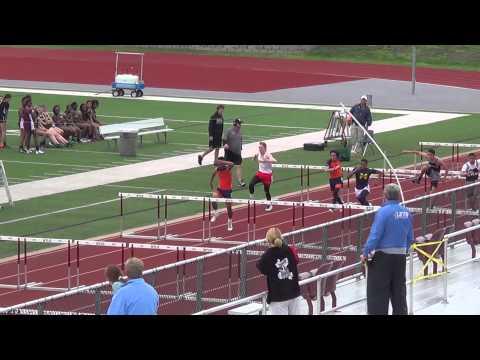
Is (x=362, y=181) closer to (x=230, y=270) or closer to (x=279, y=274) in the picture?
(x=230, y=270)

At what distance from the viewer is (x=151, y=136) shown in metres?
38.0

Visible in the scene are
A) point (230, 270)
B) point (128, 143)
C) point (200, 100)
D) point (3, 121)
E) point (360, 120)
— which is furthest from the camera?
point (200, 100)

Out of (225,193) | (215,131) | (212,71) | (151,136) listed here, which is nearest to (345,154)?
(215,131)

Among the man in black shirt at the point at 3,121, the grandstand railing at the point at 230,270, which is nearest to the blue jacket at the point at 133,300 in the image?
the grandstand railing at the point at 230,270

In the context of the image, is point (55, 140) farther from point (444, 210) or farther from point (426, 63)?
point (426, 63)

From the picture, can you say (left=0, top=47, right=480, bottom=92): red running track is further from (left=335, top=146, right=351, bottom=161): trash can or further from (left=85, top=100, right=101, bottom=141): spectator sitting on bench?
(left=335, top=146, right=351, bottom=161): trash can

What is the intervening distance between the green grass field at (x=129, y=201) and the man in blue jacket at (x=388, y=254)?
31.5 feet

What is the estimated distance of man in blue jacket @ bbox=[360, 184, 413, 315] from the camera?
1206cm

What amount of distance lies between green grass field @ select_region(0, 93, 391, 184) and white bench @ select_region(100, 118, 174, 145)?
320 mm

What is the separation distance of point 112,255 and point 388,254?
30.0ft

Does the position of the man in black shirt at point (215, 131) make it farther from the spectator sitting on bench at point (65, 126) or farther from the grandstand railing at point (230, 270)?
the grandstand railing at point (230, 270)

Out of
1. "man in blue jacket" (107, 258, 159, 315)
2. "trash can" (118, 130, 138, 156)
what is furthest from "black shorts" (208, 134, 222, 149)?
"man in blue jacket" (107, 258, 159, 315)
